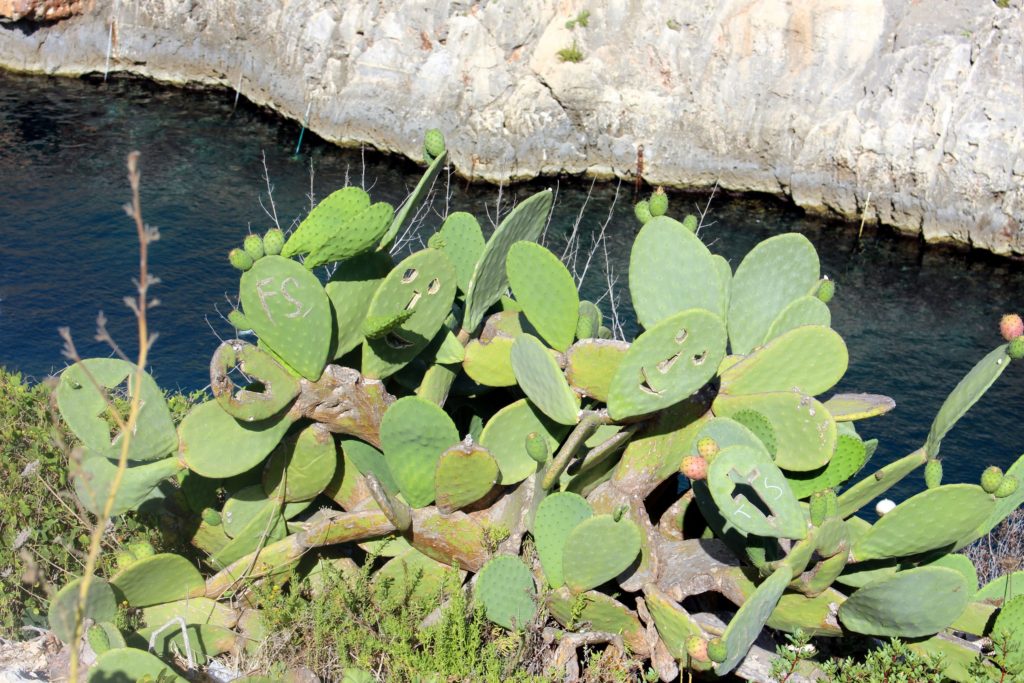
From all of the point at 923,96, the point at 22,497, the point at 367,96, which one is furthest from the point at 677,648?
the point at 367,96

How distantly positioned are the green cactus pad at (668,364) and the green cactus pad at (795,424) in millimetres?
426

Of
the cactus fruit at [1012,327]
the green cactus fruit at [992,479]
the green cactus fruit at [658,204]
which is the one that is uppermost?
the green cactus fruit at [658,204]

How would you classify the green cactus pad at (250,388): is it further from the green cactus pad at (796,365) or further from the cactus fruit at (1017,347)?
the cactus fruit at (1017,347)

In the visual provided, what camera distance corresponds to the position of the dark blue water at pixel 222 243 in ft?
52.6

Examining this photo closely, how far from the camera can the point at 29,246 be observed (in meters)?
18.5

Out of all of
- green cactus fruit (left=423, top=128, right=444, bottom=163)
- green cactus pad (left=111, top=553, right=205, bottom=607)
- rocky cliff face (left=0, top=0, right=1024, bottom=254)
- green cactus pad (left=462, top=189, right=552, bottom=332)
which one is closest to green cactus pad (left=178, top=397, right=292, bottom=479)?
green cactus pad (left=111, top=553, right=205, bottom=607)

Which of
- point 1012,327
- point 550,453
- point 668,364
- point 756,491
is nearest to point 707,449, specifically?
point 756,491

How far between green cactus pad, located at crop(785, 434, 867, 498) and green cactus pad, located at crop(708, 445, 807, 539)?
0.98 meters

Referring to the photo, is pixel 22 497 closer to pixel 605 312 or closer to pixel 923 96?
pixel 605 312

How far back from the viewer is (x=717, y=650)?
14.4 feet

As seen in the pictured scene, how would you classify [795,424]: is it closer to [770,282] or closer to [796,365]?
[796,365]

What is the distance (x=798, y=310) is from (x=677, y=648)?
5.88 ft

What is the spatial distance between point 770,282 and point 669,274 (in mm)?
731

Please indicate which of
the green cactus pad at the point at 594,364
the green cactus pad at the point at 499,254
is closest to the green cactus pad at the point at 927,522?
the green cactus pad at the point at 594,364
